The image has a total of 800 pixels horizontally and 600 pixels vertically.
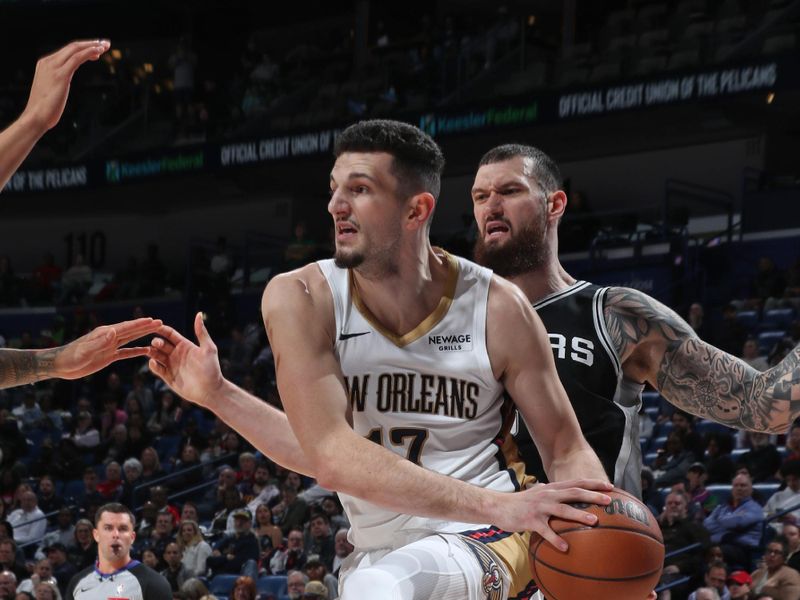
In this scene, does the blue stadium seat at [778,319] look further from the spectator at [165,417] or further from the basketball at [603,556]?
the basketball at [603,556]

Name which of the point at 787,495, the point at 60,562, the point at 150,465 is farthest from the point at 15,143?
the point at 150,465

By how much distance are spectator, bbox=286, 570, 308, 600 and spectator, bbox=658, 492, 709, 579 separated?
129 inches

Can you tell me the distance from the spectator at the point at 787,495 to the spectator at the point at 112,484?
924 cm

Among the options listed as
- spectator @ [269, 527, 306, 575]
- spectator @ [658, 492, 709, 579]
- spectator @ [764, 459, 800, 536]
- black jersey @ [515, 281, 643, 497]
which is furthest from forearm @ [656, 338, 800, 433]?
spectator @ [269, 527, 306, 575]

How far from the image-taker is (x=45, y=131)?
15.3 ft

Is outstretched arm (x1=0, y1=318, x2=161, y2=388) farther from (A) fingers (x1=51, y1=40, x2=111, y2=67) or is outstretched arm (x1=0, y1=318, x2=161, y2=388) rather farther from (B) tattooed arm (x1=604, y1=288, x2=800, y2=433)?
(B) tattooed arm (x1=604, y1=288, x2=800, y2=433)

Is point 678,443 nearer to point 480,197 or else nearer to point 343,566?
point 480,197

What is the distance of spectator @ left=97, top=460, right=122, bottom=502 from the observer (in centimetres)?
1712

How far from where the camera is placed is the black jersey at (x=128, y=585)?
8.82 metres

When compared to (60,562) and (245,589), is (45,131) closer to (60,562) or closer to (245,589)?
(245,589)

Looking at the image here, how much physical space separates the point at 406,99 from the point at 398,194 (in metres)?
17.6

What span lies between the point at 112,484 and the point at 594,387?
527 inches

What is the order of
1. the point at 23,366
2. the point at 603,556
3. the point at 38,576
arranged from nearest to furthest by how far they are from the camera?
the point at 603,556 < the point at 23,366 < the point at 38,576

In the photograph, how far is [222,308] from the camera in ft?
70.1
